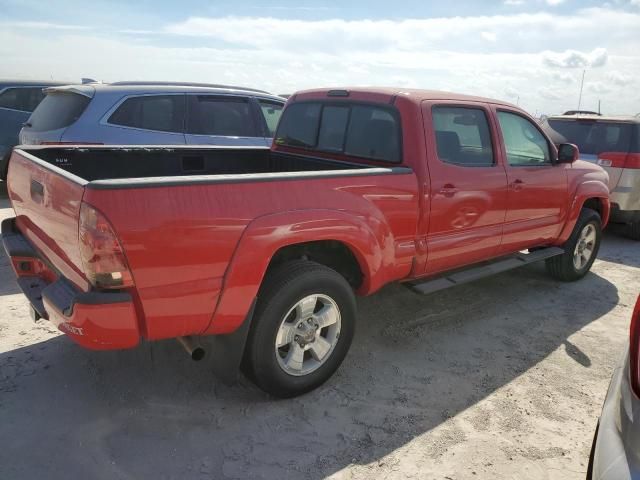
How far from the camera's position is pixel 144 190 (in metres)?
2.25

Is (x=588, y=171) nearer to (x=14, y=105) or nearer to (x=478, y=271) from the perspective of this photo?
(x=478, y=271)

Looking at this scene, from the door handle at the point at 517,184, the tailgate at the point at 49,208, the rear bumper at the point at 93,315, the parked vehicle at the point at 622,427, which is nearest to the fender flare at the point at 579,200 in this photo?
the door handle at the point at 517,184

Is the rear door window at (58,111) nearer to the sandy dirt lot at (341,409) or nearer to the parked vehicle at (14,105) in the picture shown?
the parked vehicle at (14,105)

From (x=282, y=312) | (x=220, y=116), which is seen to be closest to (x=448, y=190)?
(x=282, y=312)

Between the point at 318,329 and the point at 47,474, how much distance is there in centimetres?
153

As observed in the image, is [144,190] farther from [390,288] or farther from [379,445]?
[390,288]

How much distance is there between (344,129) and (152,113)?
3.10 meters

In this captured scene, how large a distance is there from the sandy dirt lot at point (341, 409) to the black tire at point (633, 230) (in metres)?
3.86

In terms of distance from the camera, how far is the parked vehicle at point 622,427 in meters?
1.63

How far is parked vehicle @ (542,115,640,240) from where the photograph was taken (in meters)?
6.80

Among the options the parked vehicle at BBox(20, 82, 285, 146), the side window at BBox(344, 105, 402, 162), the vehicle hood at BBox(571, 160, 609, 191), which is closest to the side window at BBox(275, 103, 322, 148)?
the side window at BBox(344, 105, 402, 162)

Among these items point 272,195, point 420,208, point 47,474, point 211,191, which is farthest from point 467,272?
point 47,474

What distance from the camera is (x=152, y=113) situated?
6.07 metres

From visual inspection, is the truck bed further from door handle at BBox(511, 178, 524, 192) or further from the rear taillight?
the rear taillight
